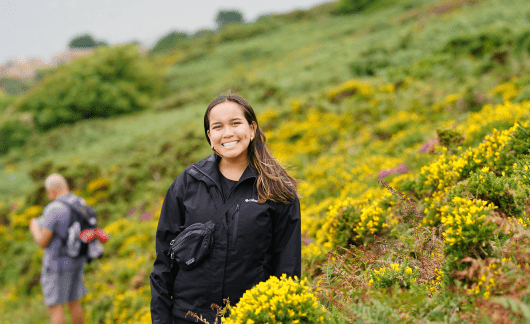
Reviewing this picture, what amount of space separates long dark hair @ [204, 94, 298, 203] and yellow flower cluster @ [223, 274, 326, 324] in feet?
1.92

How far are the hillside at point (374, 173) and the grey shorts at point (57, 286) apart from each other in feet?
2.84

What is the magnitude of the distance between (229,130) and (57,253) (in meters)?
3.63

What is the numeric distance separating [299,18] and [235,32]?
24.5 feet

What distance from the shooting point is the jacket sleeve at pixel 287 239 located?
2.11 m

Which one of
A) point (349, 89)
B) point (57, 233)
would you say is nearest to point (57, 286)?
point (57, 233)

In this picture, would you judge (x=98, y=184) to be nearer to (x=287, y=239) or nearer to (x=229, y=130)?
(x=229, y=130)

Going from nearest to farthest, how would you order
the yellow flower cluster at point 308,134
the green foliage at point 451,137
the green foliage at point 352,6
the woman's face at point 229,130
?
the woman's face at point 229,130 < the green foliage at point 451,137 < the yellow flower cluster at point 308,134 < the green foliage at point 352,6

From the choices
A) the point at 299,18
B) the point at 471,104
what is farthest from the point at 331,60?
the point at 299,18

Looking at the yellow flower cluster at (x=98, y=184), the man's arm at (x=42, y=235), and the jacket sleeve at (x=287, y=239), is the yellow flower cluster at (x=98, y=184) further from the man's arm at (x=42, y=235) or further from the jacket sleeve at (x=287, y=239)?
the jacket sleeve at (x=287, y=239)

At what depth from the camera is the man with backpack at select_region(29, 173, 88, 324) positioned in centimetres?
435

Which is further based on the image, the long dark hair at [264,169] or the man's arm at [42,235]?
the man's arm at [42,235]

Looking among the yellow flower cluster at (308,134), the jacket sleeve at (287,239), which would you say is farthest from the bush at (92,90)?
the jacket sleeve at (287,239)

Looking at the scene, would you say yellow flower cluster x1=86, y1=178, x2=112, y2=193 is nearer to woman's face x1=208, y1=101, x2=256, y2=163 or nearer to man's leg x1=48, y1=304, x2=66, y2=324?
man's leg x1=48, y1=304, x2=66, y2=324

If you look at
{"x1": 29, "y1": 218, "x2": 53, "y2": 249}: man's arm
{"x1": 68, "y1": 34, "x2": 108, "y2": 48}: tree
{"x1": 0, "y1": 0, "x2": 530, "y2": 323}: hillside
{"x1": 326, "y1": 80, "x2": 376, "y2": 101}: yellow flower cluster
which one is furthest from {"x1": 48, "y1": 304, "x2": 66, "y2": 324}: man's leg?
{"x1": 68, "y1": 34, "x2": 108, "y2": 48}: tree
